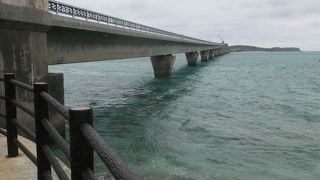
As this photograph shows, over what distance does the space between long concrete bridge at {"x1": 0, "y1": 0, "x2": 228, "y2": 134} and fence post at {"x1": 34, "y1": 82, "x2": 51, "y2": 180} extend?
5.28 metres

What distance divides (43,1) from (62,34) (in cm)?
554

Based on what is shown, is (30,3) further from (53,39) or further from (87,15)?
(87,15)

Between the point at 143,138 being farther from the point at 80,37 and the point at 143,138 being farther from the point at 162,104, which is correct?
the point at 162,104

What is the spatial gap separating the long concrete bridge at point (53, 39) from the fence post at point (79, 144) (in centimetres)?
717

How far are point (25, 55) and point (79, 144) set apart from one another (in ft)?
26.8

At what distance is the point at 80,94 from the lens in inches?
1196

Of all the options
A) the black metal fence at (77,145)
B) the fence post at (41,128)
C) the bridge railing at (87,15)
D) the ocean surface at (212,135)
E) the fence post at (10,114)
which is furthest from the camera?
the bridge railing at (87,15)

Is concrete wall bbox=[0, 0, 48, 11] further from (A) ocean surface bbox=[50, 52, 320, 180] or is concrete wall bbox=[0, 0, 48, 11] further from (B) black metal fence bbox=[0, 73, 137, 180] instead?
(B) black metal fence bbox=[0, 73, 137, 180]

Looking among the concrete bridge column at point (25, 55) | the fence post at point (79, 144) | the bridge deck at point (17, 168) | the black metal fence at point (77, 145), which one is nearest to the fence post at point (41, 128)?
the black metal fence at point (77, 145)

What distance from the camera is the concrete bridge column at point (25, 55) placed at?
31.6 feet

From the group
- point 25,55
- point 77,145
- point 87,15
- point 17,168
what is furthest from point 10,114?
point 87,15

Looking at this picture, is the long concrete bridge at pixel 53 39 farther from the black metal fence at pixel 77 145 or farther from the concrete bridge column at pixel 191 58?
the concrete bridge column at pixel 191 58

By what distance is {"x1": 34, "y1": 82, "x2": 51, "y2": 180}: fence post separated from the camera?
4.32 metres

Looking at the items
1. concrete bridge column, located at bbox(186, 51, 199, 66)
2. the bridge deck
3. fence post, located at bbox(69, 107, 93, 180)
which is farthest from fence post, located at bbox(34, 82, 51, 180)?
concrete bridge column, located at bbox(186, 51, 199, 66)
